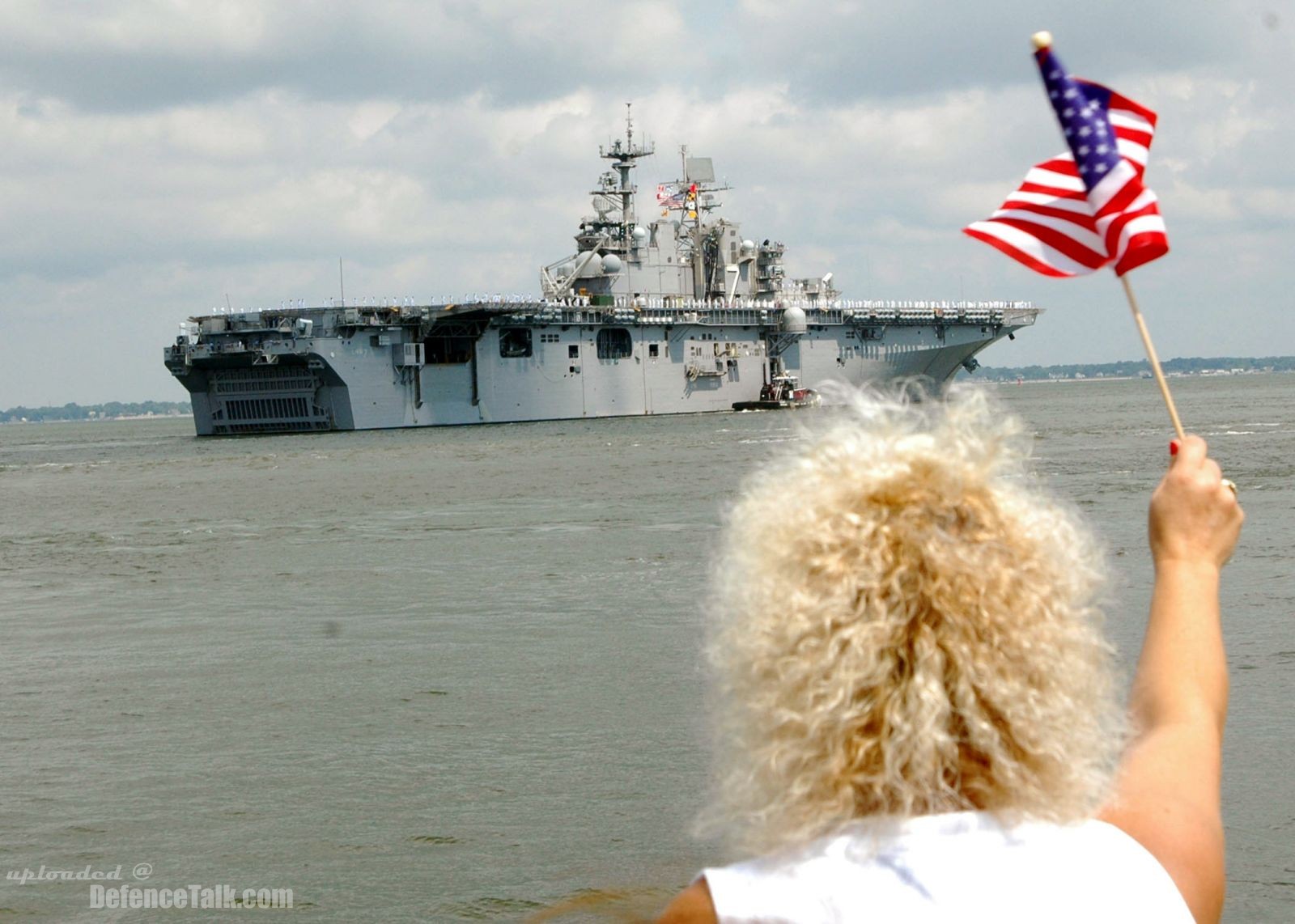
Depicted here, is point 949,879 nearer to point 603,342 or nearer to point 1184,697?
point 1184,697

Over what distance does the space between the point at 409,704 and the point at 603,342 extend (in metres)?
55.0

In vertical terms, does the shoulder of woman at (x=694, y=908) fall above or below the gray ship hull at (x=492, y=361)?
below

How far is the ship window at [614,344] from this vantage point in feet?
208

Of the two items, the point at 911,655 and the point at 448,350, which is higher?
the point at 448,350

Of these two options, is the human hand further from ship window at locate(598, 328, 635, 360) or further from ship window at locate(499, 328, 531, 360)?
ship window at locate(598, 328, 635, 360)

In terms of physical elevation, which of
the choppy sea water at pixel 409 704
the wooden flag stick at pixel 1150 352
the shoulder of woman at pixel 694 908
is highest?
the wooden flag stick at pixel 1150 352

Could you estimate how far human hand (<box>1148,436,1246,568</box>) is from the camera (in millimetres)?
1991

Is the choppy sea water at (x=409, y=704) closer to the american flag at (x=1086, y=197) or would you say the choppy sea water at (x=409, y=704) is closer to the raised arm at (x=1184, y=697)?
the american flag at (x=1086, y=197)

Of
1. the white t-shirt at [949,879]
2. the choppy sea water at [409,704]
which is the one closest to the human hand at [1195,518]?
the white t-shirt at [949,879]

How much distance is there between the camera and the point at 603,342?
6356 cm

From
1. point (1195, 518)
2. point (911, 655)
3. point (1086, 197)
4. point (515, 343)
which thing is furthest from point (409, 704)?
point (515, 343)

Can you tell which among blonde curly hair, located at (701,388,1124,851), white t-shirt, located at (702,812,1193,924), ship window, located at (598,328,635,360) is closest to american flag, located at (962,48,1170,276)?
blonde curly hair, located at (701,388,1124,851)

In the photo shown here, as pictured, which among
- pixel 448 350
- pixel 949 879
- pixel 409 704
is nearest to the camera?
pixel 949 879

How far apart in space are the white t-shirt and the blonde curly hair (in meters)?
0.03
